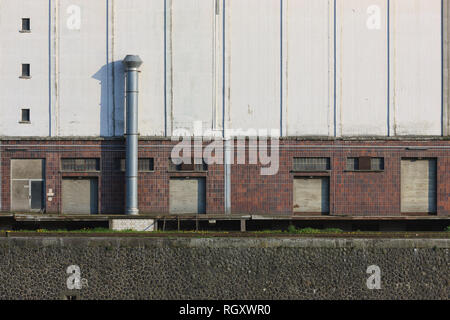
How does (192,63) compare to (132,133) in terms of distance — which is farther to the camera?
(192,63)

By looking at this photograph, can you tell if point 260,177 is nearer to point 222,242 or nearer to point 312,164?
point 312,164

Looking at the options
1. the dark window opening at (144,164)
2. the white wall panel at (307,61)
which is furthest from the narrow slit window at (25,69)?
the white wall panel at (307,61)

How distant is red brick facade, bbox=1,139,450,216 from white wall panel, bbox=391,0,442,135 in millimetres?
1558

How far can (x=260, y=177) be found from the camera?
2816cm

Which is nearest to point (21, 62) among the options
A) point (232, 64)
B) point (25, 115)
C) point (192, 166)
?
point (25, 115)

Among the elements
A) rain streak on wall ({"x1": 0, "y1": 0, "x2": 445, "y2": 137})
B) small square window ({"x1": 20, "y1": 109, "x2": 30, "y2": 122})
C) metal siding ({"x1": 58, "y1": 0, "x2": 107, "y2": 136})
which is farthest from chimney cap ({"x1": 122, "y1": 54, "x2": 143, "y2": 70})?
small square window ({"x1": 20, "y1": 109, "x2": 30, "y2": 122})

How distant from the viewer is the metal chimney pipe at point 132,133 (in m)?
27.6

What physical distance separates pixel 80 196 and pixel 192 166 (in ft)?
20.0

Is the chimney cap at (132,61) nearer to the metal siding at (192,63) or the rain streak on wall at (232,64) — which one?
the rain streak on wall at (232,64)

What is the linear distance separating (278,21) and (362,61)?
15.7 feet

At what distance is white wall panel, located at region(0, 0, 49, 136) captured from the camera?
28375 mm

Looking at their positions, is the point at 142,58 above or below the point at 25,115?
above

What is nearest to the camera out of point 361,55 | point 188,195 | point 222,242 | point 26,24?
point 222,242

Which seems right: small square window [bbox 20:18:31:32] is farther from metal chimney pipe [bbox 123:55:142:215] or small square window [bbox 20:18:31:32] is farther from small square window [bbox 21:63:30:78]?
metal chimney pipe [bbox 123:55:142:215]
